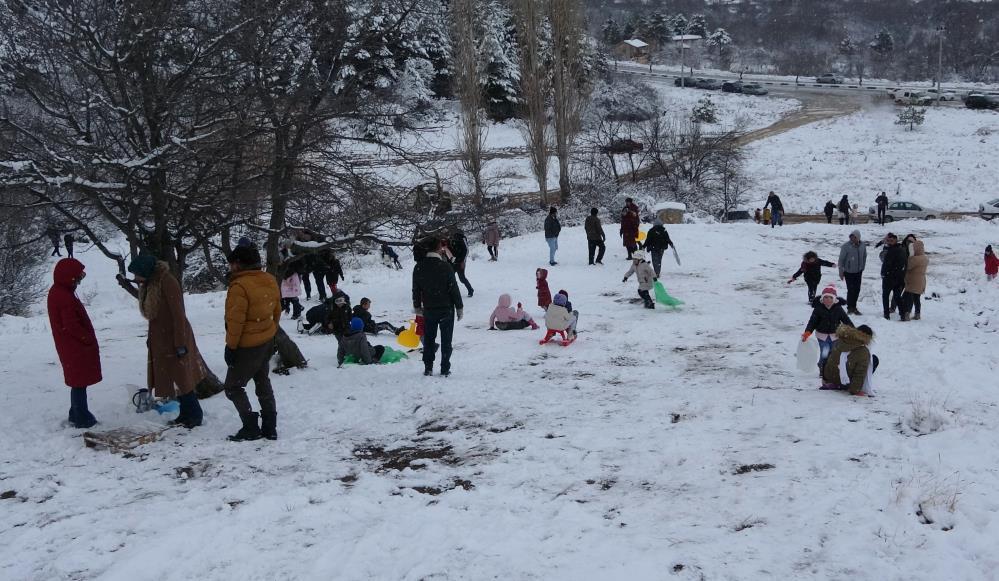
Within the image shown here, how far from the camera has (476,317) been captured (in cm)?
1419

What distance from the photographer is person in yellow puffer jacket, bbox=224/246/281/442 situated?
20.1ft

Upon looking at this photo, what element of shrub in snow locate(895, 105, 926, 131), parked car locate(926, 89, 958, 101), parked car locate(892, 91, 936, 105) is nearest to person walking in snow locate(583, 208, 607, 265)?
shrub in snow locate(895, 105, 926, 131)

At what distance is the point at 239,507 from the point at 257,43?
5.35m

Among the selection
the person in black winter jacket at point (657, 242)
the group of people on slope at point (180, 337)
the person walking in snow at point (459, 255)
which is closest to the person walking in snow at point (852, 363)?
the group of people on slope at point (180, 337)

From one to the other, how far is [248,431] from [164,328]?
124 cm

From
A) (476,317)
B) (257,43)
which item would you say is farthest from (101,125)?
(476,317)

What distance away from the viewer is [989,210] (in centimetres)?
3161

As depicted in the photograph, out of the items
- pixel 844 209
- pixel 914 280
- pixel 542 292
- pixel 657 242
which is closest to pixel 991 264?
pixel 914 280

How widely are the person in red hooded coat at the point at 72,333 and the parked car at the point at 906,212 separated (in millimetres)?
32676

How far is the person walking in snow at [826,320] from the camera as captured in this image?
9070 mm

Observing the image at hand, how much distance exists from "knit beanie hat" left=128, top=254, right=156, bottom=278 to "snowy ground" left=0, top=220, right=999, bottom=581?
1.54 meters

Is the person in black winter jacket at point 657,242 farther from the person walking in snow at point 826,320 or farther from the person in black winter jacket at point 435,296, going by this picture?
the person in black winter jacket at point 435,296

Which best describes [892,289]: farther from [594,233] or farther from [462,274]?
[462,274]

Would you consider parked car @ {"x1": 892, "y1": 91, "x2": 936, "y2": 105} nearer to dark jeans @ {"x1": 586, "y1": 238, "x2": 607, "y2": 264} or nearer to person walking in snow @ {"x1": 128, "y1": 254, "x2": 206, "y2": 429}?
dark jeans @ {"x1": 586, "y1": 238, "x2": 607, "y2": 264}
